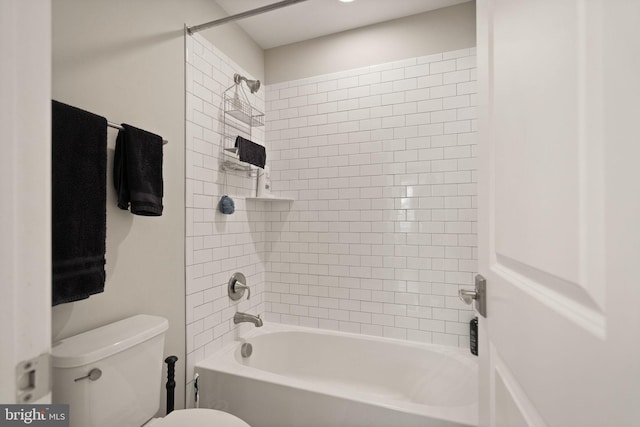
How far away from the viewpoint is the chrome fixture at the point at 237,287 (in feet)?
6.84

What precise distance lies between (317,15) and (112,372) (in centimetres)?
241

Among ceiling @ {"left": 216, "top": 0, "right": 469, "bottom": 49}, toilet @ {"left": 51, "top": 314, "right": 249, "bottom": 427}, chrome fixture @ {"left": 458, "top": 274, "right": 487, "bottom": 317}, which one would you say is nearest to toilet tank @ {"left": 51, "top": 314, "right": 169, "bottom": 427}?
toilet @ {"left": 51, "top": 314, "right": 249, "bottom": 427}

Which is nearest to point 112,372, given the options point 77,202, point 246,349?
point 77,202

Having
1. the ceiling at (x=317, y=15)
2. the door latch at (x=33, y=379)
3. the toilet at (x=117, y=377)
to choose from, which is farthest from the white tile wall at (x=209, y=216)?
the door latch at (x=33, y=379)

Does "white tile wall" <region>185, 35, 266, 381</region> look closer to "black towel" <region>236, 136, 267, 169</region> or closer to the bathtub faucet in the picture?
the bathtub faucet

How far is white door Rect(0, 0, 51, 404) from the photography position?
495mm

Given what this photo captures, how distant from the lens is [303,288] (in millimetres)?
2426

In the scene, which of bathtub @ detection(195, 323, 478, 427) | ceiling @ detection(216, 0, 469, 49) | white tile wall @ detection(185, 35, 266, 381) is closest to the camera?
bathtub @ detection(195, 323, 478, 427)

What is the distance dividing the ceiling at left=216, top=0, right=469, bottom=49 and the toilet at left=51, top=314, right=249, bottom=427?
208 cm

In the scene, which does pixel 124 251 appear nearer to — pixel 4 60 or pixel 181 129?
pixel 181 129

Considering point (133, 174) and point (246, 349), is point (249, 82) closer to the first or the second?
point (133, 174)

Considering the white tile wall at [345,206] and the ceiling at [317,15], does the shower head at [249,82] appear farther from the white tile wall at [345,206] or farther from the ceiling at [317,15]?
the ceiling at [317,15]

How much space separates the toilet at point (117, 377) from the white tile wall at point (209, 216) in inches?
18.5

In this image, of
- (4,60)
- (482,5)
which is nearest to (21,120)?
(4,60)
